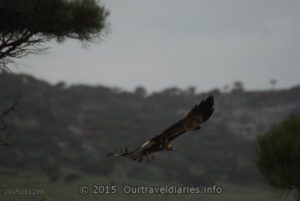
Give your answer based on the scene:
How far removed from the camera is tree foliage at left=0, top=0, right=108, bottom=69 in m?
16.1

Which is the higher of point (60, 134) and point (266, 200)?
point (60, 134)

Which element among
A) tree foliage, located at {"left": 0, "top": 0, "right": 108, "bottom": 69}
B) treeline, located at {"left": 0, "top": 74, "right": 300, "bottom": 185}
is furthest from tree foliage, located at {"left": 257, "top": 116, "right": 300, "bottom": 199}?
treeline, located at {"left": 0, "top": 74, "right": 300, "bottom": 185}

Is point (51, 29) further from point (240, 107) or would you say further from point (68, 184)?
point (240, 107)

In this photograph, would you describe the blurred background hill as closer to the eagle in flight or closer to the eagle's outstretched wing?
the eagle in flight

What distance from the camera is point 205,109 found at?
10141 mm

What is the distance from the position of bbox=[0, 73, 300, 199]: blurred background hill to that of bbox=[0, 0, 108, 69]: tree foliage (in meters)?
36.5

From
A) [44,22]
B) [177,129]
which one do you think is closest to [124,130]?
[44,22]

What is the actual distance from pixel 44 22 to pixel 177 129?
7245mm

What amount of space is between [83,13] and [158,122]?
7359cm

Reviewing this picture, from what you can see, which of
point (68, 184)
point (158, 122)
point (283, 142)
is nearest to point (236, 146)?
point (158, 122)

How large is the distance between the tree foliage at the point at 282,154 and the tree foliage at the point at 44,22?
6897 millimetres

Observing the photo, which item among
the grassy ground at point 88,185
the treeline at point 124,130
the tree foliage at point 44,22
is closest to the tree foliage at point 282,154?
the tree foliage at point 44,22

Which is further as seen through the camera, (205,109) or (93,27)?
(93,27)

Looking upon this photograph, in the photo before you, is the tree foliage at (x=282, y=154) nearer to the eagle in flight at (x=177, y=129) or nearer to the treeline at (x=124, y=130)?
the eagle in flight at (x=177, y=129)
